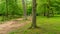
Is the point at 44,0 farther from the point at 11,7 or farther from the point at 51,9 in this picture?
the point at 11,7

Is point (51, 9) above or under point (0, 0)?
under

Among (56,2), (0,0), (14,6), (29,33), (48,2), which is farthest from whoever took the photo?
(0,0)

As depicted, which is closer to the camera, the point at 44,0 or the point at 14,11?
the point at 44,0

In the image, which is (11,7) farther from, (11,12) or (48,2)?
(48,2)

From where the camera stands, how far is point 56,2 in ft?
109

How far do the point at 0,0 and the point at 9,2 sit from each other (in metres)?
4.47

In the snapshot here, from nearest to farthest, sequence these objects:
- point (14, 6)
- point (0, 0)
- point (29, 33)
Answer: point (29, 33)
point (14, 6)
point (0, 0)

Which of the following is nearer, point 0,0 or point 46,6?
point 46,6

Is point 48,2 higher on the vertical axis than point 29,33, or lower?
higher

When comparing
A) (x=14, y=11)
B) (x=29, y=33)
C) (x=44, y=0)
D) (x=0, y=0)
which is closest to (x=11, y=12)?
(x=14, y=11)

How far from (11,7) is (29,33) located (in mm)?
23266

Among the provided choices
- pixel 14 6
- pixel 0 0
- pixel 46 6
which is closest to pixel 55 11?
pixel 46 6

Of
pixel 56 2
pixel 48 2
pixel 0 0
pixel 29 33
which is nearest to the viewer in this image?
pixel 29 33

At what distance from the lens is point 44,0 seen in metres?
31.5
